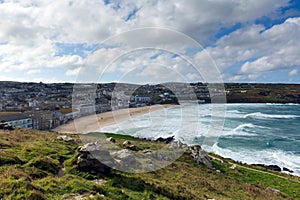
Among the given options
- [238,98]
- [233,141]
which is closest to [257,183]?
[233,141]

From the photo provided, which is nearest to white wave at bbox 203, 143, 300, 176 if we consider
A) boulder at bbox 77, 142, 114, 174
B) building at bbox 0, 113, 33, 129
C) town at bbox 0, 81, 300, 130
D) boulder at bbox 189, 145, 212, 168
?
town at bbox 0, 81, 300, 130

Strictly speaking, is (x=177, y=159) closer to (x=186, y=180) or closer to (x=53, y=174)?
(x=186, y=180)

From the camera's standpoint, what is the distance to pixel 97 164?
36.7 ft

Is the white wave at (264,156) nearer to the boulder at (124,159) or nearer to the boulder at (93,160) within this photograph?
the boulder at (124,159)

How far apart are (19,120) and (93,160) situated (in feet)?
149

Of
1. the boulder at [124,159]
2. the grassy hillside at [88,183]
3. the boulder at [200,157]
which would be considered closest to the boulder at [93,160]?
the grassy hillside at [88,183]

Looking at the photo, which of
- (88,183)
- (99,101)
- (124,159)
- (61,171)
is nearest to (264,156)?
(124,159)

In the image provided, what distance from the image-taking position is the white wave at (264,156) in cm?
3162

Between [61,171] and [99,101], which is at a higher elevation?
[99,101]

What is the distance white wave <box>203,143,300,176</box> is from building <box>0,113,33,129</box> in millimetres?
38245

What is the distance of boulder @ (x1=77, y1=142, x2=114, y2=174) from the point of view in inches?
436

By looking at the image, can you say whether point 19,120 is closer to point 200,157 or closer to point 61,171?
point 200,157

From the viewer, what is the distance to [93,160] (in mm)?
11141

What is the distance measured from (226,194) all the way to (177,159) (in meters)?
7.39
